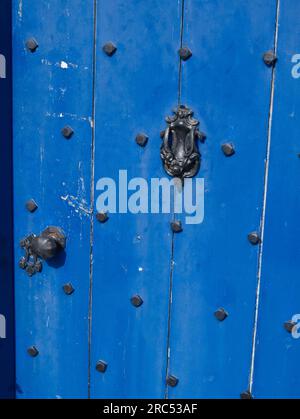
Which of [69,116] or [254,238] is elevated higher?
[69,116]

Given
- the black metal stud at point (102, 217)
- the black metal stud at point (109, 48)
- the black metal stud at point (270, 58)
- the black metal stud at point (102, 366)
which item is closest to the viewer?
the black metal stud at point (270, 58)

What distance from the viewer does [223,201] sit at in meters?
1.74

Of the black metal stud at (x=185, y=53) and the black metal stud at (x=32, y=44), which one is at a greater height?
the black metal stud at (x=32, y=44)

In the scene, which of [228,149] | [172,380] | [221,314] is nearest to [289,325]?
[221,314]

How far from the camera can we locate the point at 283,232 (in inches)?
67.3

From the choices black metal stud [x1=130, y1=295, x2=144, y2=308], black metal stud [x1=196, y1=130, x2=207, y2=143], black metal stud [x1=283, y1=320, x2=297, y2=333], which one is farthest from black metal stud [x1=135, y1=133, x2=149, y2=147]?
black metal stud [x1=283, y1=320, x2=297, y2=333]

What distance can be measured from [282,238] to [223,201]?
21cm

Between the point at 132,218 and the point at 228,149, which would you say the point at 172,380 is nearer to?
the point at 132,218

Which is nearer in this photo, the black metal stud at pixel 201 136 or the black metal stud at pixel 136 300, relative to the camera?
the black metal stud at pixel 201 136

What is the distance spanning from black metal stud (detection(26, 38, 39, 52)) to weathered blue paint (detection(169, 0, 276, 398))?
47 centimetres

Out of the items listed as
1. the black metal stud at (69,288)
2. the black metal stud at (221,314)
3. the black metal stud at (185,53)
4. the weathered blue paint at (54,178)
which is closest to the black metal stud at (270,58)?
the black metal stud at (185,53)

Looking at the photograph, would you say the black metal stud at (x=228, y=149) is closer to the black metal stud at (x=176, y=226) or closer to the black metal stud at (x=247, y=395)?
the black metal stud at (x=176, y=226)

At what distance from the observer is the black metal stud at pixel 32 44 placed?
70.1 inches
